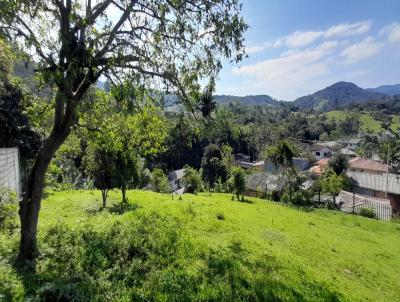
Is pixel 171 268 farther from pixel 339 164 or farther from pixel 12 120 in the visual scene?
pixel 339 164

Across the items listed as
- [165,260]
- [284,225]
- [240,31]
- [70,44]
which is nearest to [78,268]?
[165,260]

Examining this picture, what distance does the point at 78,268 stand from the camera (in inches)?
334

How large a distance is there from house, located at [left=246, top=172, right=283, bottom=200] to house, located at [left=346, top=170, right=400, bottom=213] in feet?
59.9

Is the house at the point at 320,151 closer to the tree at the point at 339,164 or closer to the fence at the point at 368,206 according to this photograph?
the tree at the point at 339,164

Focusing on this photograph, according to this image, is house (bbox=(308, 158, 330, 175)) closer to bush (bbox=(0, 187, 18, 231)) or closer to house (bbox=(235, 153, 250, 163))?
house (bbox=(235, 153, 250, 163))

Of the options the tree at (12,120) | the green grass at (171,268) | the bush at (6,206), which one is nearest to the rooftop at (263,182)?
the tree at (12,120)

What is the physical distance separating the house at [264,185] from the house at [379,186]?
18.3 metres

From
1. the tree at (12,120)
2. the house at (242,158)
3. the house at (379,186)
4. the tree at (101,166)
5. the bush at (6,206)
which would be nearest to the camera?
the bush at (6,206)

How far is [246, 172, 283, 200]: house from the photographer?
2105 inches

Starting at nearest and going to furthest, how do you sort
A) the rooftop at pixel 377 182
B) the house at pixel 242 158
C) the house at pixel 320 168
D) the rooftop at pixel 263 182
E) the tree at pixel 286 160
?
the tree at pixel 286 160 < the rooftop at pixel 263 182 < the rooftop at pixel 377 182 < the house at pixel 320 168 < the house at pixel 242 158

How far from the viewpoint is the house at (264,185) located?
53.5 meters

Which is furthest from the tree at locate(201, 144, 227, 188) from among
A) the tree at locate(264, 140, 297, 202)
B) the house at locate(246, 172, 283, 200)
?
the tree at locate(264, 140, 297, 202)

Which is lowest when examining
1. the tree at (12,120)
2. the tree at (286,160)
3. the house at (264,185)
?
the house at (264,185)

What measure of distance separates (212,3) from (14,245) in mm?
8959
